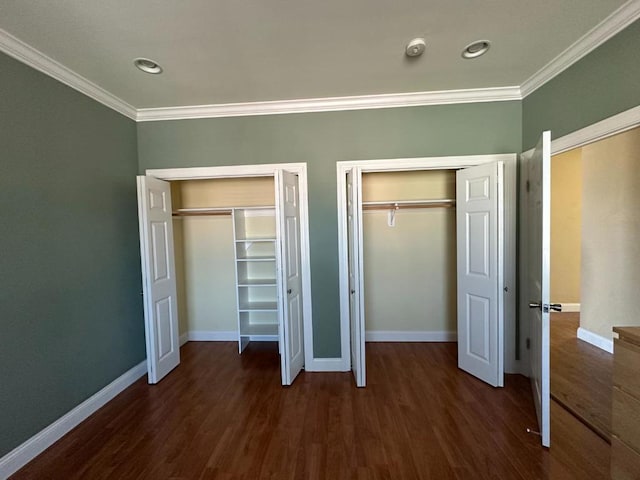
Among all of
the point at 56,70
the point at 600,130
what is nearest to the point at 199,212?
the point at 56,70

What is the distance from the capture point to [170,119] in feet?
9.69

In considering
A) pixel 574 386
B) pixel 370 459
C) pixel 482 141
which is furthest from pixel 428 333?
pixel 482 141

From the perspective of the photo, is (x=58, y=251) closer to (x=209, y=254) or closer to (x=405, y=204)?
(x=209, y=254)

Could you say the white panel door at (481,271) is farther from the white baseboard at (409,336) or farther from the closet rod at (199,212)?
the closet rod at (199,212)

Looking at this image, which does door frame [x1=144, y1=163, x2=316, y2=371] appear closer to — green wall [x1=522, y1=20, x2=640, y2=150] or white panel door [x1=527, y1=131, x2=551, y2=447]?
white panel door [x1=527, y1=131, x2=551, y2=447]

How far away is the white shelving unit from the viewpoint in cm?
348

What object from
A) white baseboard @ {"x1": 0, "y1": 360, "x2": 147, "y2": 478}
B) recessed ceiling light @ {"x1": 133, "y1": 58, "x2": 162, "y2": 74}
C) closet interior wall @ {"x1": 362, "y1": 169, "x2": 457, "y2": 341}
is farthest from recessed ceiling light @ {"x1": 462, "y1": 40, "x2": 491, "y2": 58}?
white baseboard @ {"x1": 0, "y1": 360, "x2": 147, "y2": 478}

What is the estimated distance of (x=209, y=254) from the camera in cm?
378

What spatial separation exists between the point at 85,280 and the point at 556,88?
4.17 metres

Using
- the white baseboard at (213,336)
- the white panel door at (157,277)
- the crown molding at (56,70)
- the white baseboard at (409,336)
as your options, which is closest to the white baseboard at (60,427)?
the white panel door at (157,277)

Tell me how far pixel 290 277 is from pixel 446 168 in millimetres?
1876

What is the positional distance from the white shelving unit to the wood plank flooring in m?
0.65

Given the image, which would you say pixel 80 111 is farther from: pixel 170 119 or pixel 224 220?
pixel 224 220

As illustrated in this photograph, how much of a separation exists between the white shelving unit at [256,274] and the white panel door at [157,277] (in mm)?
726
